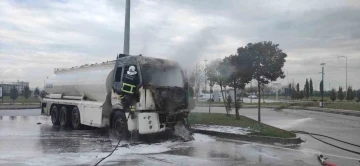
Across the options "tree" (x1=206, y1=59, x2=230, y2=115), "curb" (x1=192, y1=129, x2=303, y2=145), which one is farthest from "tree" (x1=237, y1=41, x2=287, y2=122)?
"curb" (x1=192, y1=129, x2=303, y2=145)

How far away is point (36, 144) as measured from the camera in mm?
11727

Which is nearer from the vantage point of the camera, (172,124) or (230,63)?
(172,124)

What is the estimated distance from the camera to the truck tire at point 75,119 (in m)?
16.5

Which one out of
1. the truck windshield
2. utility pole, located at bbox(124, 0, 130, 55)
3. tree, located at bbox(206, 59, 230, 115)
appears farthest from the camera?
tree, located at bbox(206, 59, 230, 115)

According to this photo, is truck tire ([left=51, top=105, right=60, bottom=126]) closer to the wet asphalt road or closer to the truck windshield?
the wet asphalt road

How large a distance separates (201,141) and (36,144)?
17.2ft

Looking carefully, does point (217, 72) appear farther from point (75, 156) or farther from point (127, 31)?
point (75, 156)

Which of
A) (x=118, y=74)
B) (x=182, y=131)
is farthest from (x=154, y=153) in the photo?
(x=118, y=74)

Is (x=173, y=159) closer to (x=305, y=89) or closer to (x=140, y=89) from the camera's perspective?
(x=140, y=89)

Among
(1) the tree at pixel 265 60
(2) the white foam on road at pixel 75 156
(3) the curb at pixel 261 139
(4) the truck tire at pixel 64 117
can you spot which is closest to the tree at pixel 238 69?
(1) the tree at pixel 265 60

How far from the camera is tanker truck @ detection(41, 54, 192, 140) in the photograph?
40.5 feet

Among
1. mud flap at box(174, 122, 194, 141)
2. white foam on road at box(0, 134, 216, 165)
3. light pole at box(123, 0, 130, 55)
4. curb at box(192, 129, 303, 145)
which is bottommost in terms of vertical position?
white foam on road at box(0, 134, 216, 165)

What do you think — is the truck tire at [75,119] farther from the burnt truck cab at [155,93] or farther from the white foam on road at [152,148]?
the white foam on road at [152,148]

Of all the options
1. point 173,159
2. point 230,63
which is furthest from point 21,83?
point 173,159
